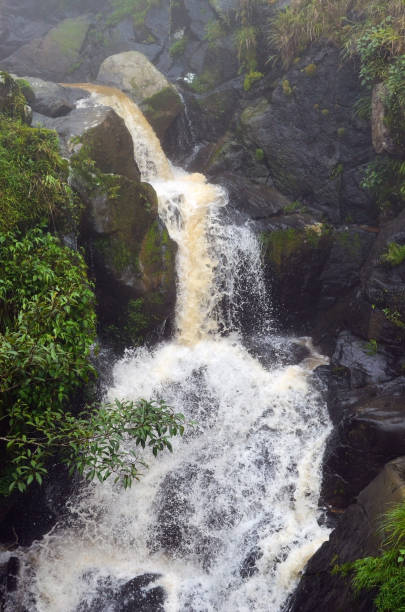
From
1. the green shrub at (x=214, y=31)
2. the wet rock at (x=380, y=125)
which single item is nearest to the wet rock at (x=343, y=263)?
the wet rock at (x=380, y=125)

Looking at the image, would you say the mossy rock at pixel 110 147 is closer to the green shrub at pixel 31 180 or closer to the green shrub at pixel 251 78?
the green shrub at pixel 31 180

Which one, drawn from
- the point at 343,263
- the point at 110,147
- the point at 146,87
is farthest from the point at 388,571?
the point at 146,87

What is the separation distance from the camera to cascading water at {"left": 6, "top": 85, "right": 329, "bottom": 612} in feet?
17.9

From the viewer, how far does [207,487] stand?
648 centimetres

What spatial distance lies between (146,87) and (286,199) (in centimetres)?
552

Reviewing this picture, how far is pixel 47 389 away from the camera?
4.53 meters

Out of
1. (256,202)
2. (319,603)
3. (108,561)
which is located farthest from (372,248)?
(108,561)

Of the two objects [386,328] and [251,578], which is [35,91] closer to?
[386,328]

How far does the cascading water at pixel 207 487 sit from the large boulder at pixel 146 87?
13.3 ft

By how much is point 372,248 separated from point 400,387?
11.0ft

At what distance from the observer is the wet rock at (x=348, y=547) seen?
4.19 metres

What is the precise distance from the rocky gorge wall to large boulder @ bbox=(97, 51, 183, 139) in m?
0.05

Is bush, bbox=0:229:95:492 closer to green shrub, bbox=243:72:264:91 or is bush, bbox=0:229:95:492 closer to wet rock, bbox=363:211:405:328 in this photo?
wet rock, bbox=363:211:405:328

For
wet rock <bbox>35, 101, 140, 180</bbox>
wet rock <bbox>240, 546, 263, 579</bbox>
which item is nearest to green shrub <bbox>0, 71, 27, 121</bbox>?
wet rock <bbox>35, 101, 140, 180</bbox>
